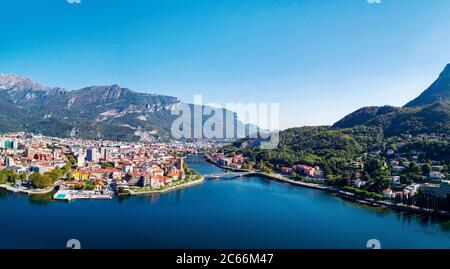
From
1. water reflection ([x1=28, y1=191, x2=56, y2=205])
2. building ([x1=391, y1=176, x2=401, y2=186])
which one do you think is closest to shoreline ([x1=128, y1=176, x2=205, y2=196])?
water reflection ([x1=28, y1=191, x2=56, y2=205])

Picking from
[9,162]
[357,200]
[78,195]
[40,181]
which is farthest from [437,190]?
[9,162]

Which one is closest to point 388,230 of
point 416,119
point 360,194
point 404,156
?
point 360,194

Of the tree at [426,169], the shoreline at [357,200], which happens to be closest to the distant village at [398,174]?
the tree at [426,169]

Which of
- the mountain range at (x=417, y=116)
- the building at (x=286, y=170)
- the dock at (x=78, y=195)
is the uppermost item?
the mountain range at (x=417, y=116)

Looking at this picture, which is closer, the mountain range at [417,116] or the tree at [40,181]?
the tree at [40,181]

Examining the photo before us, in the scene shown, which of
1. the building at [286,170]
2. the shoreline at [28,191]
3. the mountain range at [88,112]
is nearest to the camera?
the shoreline at [28,191]

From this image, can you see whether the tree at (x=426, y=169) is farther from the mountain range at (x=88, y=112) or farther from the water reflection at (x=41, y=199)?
the mountain range at (x=88, y=112)

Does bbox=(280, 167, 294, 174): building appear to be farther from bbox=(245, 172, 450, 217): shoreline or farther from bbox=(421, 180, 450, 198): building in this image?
bbox=(421, 180, 450, 198): building
